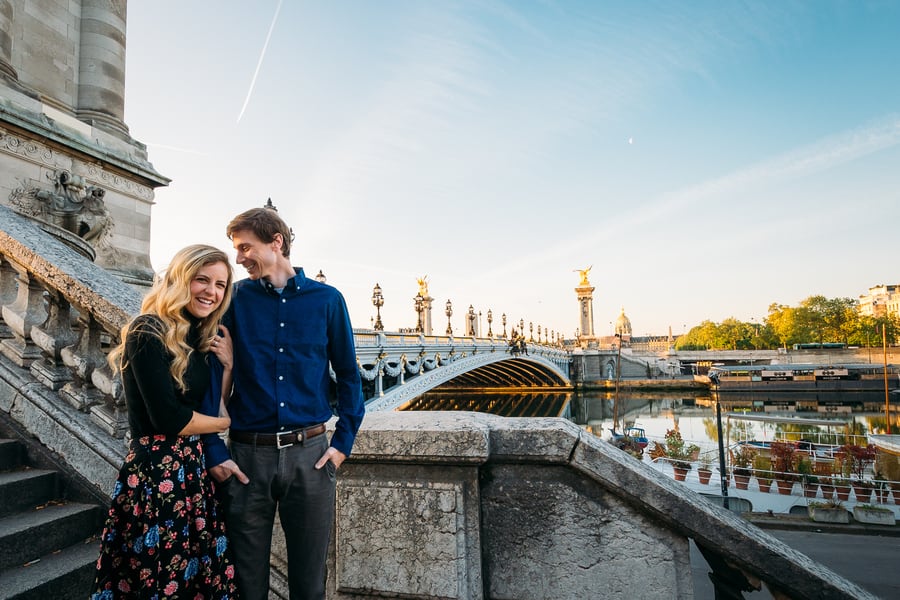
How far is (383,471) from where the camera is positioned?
2379 millimetres

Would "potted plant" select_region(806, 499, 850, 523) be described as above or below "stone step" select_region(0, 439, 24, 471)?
below

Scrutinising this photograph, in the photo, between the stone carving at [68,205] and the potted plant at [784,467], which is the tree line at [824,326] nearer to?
the potted plant at [784,467]

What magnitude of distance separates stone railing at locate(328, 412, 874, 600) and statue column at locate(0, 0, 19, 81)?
819 centimetres

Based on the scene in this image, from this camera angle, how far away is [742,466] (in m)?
15.7

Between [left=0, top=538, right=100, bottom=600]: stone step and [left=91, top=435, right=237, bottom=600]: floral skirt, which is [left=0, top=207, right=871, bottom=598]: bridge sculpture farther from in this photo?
[left=91, top=435, right=237, bottom=600]: floral skirt

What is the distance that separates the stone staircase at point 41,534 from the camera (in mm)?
2205

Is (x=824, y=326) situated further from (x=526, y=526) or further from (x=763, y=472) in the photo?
(x=526, y=526)

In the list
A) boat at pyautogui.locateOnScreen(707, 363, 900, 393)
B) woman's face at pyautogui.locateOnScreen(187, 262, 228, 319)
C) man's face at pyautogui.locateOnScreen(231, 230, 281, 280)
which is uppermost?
man's face at pyautogui.locateOnScreen(231, 230, 281, 280)

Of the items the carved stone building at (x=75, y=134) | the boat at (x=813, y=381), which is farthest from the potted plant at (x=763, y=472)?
the boat at (x=813, y=381)

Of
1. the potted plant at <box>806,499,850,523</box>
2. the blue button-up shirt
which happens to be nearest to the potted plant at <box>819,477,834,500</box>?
the potted plant at <box>806,499,850,523</box>

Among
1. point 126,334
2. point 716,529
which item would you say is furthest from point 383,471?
point 716,529

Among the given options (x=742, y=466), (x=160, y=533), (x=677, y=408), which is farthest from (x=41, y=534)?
(x=677, y=408)

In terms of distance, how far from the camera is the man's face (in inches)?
80.9

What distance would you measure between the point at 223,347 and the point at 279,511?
0.66 m
